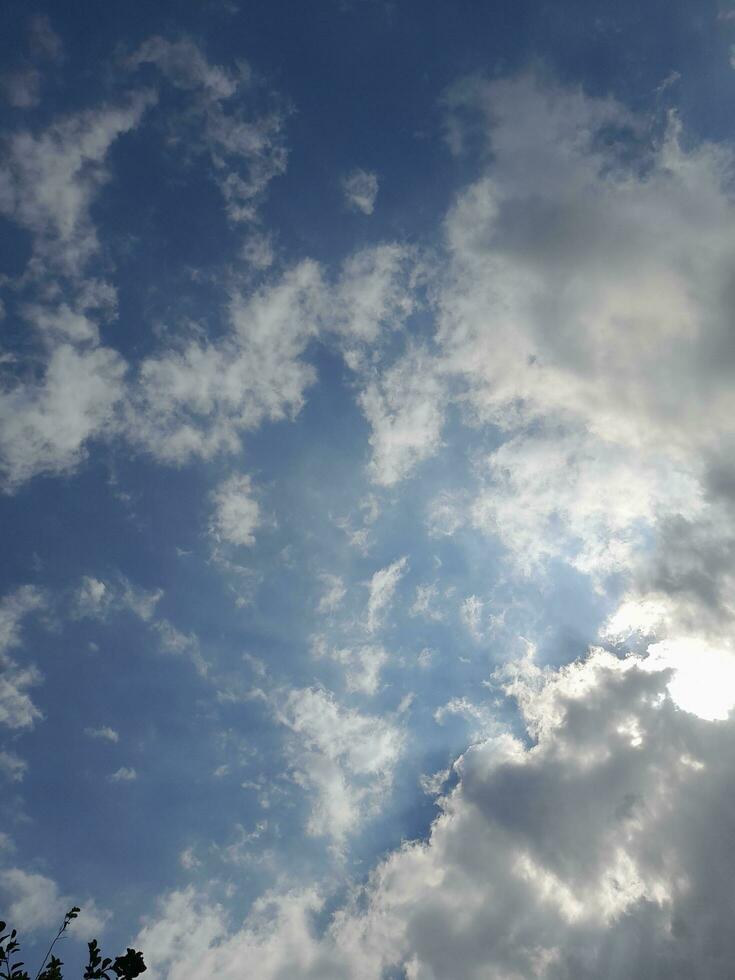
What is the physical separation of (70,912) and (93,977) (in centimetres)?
355

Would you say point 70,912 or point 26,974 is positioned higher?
point 70,912

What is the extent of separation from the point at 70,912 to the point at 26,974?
15.4 feet

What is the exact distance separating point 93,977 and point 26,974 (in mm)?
3316

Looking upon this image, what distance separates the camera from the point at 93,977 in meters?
24.8

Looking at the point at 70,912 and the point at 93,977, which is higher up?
the point at 70,912

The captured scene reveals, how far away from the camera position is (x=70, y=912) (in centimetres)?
2406
